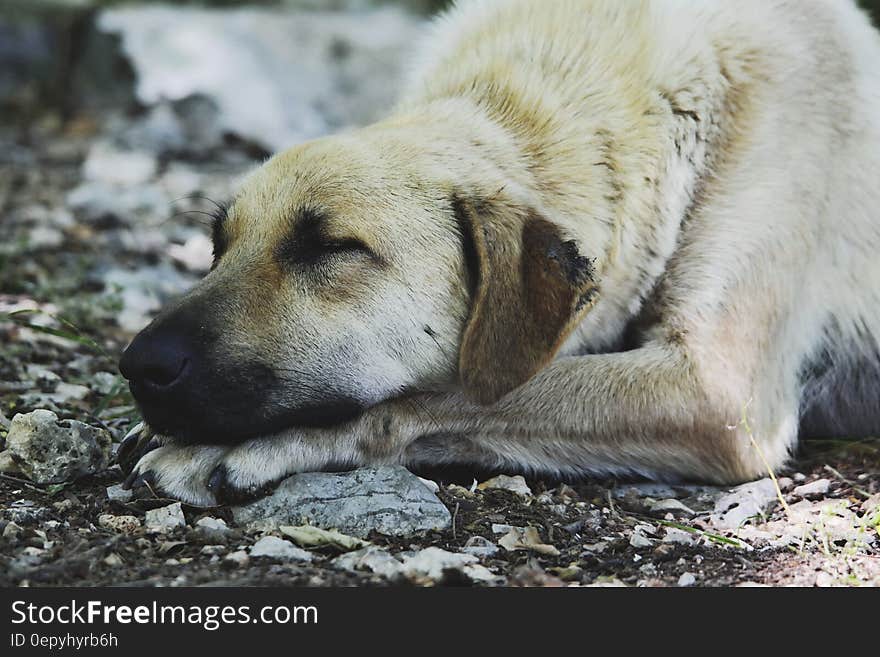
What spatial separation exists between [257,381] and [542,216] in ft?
3.08

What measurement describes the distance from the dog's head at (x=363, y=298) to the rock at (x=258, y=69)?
4563mm

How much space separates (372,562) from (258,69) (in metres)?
6.20

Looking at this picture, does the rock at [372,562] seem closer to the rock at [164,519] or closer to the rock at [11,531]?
the rock at [164,519]

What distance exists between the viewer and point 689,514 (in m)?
3.27

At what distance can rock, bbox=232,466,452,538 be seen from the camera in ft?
9.45

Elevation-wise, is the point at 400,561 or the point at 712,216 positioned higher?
the point at 712,216

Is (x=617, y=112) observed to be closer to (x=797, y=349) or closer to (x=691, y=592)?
(x=797, y=349)

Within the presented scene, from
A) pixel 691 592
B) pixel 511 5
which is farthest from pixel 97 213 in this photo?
pixel 691 592

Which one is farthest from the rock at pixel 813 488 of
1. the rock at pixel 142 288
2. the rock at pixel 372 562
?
the rock at pixel 142 288

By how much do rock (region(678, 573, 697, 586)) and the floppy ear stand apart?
69cm

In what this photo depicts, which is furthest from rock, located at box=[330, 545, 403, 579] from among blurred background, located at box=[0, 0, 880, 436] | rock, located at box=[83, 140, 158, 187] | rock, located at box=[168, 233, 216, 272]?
rock, located at box=[83, 140, 158, 187]

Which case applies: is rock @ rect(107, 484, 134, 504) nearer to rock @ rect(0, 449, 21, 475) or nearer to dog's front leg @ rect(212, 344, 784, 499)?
rock @ rect(0, 449, 21, 475)

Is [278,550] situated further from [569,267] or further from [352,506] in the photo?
[569,267]

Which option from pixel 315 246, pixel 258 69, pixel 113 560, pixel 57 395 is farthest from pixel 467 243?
pixel 258 69
